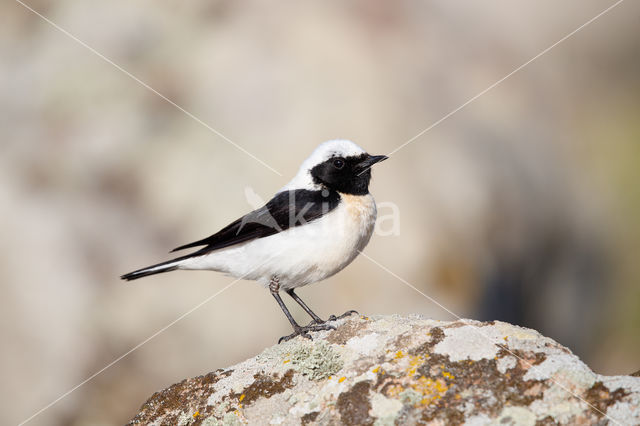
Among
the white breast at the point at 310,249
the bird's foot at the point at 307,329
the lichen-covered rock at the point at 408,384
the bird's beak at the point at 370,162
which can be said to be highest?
the bird's beak at the point at 370,162

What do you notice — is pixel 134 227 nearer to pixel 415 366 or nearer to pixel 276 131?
pixel 276 131

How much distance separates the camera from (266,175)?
888cm

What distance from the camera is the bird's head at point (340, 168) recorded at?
6.11 metres

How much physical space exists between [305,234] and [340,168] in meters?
0.88

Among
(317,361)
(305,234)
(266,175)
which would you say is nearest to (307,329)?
(305,234)

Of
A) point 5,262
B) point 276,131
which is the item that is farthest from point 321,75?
point 5,262

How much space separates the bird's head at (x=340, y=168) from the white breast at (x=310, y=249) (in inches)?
5.8

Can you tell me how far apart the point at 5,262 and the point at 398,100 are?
6474 mm

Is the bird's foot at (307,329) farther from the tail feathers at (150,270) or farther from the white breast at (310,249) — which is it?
the tail feathers at (150,270)

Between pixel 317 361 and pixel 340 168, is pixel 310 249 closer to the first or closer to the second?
pixel 340 168

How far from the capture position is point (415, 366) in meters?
4.20

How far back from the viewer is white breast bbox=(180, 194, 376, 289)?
18.5ft

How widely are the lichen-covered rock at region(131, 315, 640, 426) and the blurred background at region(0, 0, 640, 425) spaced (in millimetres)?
3314

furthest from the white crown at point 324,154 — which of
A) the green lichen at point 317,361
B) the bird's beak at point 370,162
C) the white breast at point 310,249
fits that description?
the green lichen at point 317,361
